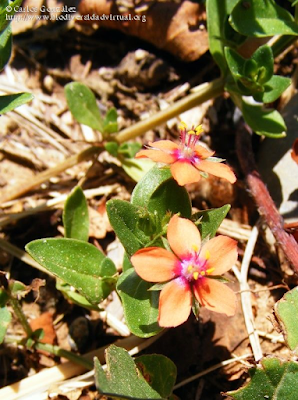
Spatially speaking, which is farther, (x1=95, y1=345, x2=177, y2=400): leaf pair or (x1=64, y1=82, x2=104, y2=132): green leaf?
(x1=64, y1=82, x2=104, y2=132): green leaf

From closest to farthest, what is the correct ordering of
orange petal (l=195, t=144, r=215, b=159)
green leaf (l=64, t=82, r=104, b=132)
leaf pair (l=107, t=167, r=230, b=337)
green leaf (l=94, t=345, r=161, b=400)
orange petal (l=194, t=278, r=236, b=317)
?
green leaf (l=94, t=345, r=161, b=400) → orange petal (l=194, t=278, r=236, b=317) → leaf pair (l=107, t=167, r=230, b=337) → orange petal (l=195, t=144, r=215, b=159) → green leaf (l=64, t=82, r=104, b=132)

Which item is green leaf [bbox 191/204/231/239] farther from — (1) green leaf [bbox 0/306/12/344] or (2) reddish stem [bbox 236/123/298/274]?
(1) green leaf [bbox 0/306/12/344]

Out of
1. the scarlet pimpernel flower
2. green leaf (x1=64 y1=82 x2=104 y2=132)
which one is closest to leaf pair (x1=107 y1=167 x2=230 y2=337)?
the scarlet pimpernel flower

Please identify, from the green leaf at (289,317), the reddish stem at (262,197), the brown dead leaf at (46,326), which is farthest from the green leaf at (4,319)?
the reddish stem at (262,197)

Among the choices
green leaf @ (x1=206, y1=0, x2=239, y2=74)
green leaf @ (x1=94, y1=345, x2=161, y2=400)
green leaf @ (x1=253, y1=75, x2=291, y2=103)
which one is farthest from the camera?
green leaf @ (x1=206, y1=0, x2=239, y2=74)

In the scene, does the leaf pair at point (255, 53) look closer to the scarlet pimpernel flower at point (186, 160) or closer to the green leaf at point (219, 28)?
the green leaf at point (219, 28)

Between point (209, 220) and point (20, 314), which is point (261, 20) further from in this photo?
point (20, 314)

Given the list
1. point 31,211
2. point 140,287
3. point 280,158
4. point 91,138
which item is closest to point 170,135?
point 91,138

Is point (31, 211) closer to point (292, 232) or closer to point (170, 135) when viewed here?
point (170, 135)
